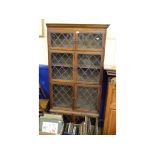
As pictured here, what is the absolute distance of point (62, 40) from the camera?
6.55 ft

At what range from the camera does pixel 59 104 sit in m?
2.31

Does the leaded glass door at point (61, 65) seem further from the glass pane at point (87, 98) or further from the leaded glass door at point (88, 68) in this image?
the glass pane at point (87, 98)

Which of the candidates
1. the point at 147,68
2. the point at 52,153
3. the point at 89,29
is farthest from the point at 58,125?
the point at 147,68

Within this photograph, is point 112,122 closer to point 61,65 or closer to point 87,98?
point 87,98

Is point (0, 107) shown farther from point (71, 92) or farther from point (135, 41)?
point (71, 92)

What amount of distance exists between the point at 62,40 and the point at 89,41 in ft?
1.13

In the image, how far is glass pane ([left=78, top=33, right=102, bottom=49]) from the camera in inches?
75.4

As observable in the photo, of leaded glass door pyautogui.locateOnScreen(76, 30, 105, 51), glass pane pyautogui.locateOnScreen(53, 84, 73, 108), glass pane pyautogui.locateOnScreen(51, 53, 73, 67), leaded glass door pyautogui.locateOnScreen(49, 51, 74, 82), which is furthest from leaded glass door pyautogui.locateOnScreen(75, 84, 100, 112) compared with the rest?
leaded glass door pyautogui.locateOnScreen(76, 30, 105, 51)

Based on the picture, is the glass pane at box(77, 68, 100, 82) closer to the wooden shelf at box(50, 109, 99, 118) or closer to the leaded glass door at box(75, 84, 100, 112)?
the leaded glass door at box(75, 84, 100, 112)

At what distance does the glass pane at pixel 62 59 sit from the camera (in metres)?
2.07

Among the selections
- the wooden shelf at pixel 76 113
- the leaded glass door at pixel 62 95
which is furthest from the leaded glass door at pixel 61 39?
the wooden shelf at pixel 76 113

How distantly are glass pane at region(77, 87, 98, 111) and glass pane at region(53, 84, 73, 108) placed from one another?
125 mm

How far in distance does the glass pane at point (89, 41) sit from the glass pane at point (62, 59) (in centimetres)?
22

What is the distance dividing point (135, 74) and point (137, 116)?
5.6 inches
